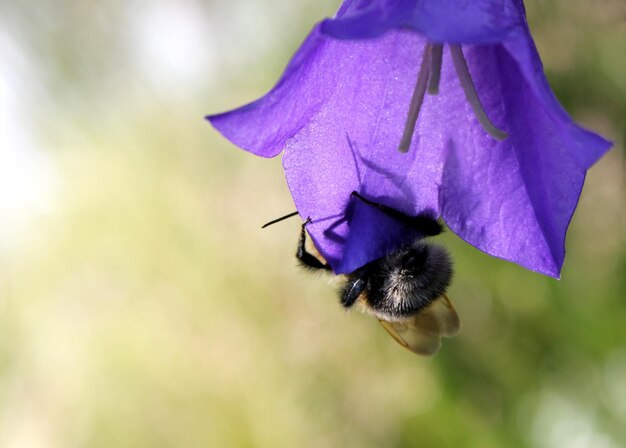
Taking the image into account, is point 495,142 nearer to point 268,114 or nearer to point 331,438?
point 268,114

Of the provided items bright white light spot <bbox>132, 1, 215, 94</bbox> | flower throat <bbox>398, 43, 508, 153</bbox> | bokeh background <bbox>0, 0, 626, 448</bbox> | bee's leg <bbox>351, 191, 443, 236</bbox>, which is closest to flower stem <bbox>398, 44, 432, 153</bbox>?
flower throat <bbox>398, 43, 508, 153</bbox>

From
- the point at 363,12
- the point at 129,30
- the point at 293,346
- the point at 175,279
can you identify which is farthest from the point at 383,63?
the point at 129,30

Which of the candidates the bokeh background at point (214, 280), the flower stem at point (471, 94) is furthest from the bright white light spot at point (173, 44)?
the flower stem at point (471, 94)

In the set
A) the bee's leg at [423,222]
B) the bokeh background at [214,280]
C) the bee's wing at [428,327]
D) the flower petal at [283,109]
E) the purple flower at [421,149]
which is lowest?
A: the bokeh background at [214,280]

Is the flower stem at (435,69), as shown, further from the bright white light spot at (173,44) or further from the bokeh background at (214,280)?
the bright white light spot at (173,44)

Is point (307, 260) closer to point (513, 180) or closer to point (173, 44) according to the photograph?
point (513, 180)
